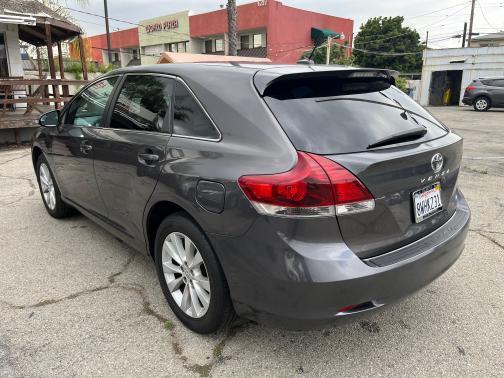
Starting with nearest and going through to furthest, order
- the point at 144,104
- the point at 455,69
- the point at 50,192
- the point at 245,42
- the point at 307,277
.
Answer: the point at 307,277
the point at 144,104
the point at 50,192
the point at 455,69
the point at 245,42

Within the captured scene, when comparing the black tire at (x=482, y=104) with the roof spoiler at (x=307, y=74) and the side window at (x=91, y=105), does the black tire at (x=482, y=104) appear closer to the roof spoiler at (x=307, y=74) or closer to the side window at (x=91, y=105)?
the roof spoiler at (x=307, y=74)

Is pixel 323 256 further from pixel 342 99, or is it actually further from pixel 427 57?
pixel 427 57

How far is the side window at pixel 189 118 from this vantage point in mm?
2395

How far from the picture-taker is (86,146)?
347 cm

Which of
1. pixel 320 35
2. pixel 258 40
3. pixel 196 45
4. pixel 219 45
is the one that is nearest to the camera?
pixel 320 35

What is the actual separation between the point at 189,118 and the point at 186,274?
3.15ft

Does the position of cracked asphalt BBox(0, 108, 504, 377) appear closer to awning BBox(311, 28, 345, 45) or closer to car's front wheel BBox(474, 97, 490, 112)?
car's front wheel BBox(474, 97, 490, 112)

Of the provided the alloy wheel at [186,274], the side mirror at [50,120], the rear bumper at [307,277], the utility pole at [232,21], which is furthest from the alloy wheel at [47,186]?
the utility pole at [232,21]

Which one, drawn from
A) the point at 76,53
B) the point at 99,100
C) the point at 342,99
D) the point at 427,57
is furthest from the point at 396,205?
the point at 427,57

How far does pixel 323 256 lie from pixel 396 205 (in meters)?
0.52

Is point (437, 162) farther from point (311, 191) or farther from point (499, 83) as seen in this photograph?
point (499, 83)

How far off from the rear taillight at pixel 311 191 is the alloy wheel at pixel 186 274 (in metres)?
0.65

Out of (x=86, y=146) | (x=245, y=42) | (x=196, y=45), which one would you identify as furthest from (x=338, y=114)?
(x=196, y=45)

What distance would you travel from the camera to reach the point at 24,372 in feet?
7.45
